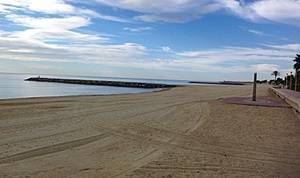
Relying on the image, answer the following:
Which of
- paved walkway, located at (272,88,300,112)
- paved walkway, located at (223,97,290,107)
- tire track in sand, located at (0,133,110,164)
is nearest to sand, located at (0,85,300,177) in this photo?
tire track in sand, located at (0,133,110,164)

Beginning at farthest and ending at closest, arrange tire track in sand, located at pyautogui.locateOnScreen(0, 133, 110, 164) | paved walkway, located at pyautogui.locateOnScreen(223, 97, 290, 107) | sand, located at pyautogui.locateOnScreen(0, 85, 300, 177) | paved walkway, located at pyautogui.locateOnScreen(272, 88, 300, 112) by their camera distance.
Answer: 1. paved walkway, located at pyautogui.locateOnScreen(223, 97, 290, 107)
2. paved walkway, located at pyautogui.locateOnScreen(272, 88, 300, 112)
3. tire track in sand, located at pyautogui.locateOnScreen(0, 133, 110, 164)
4. sand, located at pyautogui.locateOnScreen(0, 85, 300, 177)

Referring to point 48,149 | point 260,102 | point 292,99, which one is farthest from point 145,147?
point 260,102

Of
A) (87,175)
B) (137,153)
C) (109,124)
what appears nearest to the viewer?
(87,175)

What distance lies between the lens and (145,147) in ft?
29.2

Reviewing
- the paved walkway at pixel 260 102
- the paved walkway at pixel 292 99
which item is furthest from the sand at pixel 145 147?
the paved walkway at pixel 260 102

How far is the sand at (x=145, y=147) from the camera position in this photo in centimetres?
681

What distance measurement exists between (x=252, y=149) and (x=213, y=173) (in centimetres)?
281

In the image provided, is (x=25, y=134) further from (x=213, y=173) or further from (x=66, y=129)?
(x=213, y=173)

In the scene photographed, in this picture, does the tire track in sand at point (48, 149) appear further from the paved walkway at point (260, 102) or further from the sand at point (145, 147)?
the paved walkway at point (260, 102)

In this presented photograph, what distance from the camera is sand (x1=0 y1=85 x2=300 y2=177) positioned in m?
6.81

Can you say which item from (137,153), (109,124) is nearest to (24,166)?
(137,153)

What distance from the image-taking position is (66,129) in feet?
37.3

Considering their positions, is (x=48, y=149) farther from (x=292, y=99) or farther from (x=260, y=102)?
(x=260, y=102)

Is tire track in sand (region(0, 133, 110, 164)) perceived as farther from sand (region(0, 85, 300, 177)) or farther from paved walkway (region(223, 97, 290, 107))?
paved walkway (region(223, 97, 290, 107))
